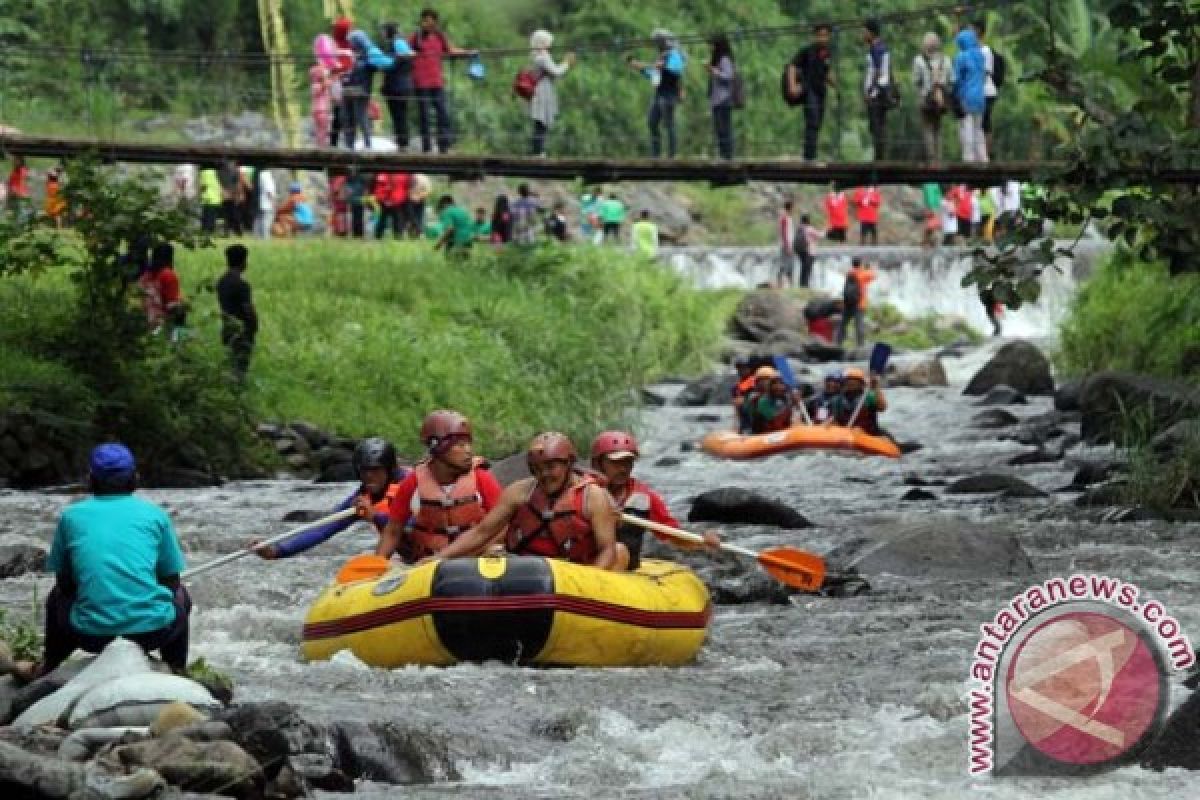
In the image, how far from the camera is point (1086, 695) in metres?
8.74

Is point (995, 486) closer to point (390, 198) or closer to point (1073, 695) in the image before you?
point (1073, 695)

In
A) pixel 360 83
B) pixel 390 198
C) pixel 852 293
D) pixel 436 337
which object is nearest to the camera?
pixel 436 337

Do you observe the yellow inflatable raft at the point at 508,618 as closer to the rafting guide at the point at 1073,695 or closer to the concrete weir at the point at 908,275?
the rafting guide at the point at 1073,695

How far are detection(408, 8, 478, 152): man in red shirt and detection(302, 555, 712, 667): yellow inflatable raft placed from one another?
49.7 ft

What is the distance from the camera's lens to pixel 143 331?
19.2 m

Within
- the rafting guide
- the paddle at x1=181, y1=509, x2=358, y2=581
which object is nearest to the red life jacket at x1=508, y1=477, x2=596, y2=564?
the paddle at x1=181, y1=509, x2=358, y2=581

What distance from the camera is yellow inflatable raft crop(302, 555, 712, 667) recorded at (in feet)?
34.1

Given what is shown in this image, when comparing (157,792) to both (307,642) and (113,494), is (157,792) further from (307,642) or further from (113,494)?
(307,642)

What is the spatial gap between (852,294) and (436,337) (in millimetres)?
13528

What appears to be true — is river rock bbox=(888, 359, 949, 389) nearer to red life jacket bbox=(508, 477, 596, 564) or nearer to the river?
the river

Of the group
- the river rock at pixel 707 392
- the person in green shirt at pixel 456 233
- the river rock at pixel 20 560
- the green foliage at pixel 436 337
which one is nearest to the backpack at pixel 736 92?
the green foliage at pixel 436 337

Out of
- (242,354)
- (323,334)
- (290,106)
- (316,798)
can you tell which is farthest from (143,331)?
(290,106)

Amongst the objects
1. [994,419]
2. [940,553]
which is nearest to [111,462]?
[940,553]

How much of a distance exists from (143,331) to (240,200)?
44.2 feet
